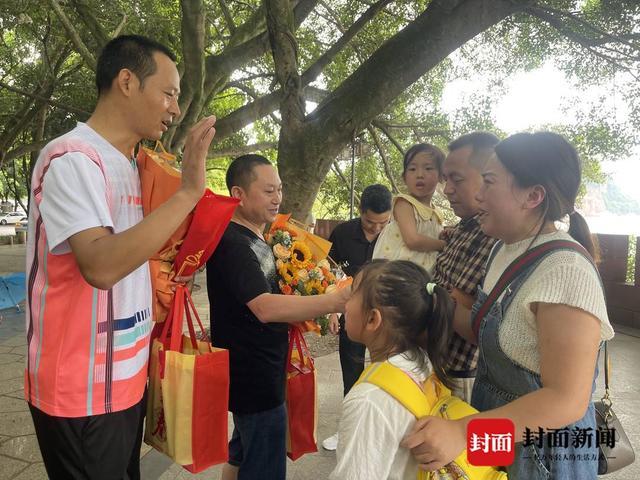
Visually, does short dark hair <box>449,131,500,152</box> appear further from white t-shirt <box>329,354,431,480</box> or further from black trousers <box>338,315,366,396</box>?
black trousers <box>338,315,366,396</box>

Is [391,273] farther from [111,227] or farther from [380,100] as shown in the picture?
[380,100]

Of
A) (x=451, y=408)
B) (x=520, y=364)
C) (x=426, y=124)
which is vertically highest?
(x=426, y=124)

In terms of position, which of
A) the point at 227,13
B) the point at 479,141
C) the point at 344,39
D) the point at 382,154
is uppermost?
the point at 227,13

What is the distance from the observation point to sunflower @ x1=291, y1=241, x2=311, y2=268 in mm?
2256

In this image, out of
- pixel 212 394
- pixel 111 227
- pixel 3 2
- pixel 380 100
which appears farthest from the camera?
pixel 3 2

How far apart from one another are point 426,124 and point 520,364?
697 centimetres

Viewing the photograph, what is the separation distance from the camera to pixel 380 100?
13.6 feet

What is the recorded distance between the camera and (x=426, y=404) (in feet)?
4.18

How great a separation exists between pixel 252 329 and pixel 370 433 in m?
0.96

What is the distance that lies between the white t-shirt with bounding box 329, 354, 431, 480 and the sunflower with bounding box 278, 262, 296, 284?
1.03 m

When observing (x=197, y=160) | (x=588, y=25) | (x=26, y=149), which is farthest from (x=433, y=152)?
(x=26, y=149)

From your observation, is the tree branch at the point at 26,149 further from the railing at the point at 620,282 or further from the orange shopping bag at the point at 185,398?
the railing at the point at 620,282

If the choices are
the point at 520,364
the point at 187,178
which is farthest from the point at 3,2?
the point at 520,364

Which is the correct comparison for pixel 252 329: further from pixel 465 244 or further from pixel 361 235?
pixel 361 235
